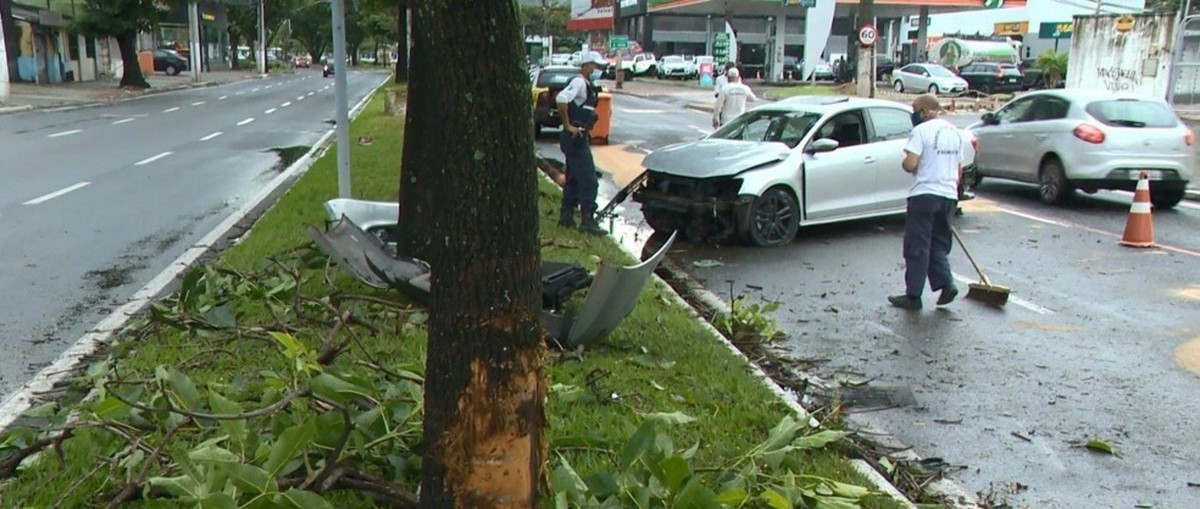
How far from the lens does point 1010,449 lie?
5137 millimetres

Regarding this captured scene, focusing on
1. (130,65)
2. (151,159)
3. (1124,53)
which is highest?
(1124,53)

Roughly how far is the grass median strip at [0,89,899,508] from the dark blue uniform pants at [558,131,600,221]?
149 inches

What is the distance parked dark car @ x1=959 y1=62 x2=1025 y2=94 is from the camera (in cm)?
4584

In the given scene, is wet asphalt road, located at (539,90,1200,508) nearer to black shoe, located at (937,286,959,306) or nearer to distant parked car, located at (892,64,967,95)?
black shoe, located at (937,286,959,306)

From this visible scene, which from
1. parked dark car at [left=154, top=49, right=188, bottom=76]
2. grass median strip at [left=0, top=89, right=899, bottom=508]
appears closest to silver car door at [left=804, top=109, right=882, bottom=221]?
grass median strip at [left=0, top=89, right=899, bottom=508]

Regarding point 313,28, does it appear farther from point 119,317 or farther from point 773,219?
point 119,317

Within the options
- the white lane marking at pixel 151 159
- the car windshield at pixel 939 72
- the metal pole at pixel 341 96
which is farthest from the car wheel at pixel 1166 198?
the car windshield at pixel 939 72

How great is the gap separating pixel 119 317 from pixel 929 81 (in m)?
40.2

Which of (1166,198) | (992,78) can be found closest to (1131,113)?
(1166,198)

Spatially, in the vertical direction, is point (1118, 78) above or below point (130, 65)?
above

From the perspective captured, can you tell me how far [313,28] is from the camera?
11888 cm

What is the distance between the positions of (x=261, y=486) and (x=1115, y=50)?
29196mm

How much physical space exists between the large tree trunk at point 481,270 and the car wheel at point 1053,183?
1238 centimetres

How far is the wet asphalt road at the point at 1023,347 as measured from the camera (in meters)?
4.98
